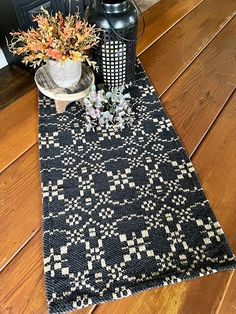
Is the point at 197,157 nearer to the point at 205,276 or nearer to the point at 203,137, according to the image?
the point at 203,137

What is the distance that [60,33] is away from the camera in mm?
712

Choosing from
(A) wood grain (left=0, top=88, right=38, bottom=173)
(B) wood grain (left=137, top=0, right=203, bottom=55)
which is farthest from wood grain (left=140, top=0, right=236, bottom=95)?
(A) wood grain (left=0, top=88, right=38, bottom=173)

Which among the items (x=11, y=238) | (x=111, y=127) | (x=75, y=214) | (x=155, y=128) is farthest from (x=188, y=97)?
(x=11, y=238)

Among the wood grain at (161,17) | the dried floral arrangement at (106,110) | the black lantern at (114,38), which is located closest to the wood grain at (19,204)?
the dried floral arrangement at (106,110)

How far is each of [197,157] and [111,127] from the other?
26cm

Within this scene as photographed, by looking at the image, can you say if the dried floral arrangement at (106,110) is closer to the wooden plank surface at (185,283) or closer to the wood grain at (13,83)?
the wooden plank surface at (185,283)

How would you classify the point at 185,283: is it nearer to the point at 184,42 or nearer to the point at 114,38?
the point at 114,38

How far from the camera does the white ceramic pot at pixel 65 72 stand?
759 millimetres

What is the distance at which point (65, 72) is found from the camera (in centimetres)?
78

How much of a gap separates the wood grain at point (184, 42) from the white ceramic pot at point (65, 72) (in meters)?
0.30

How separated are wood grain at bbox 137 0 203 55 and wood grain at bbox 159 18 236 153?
207 mm

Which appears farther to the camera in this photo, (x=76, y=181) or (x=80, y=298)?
(x=76, y=181)

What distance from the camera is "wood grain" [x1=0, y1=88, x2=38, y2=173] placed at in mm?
802

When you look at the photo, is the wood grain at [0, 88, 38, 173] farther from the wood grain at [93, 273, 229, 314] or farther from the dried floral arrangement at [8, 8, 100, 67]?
the wood grain at [93, 273, 229, 314]
